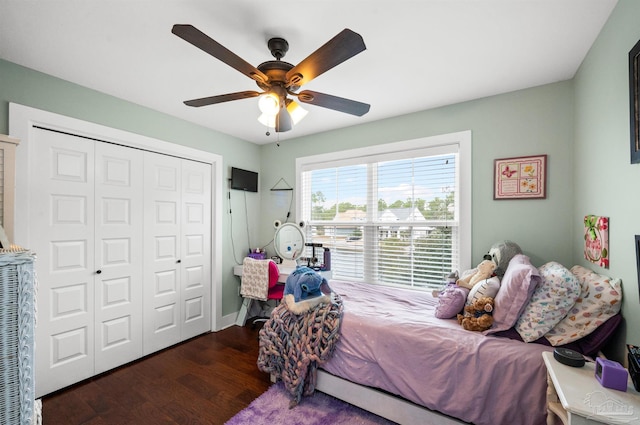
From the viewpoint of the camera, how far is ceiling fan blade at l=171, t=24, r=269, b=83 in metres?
1.17

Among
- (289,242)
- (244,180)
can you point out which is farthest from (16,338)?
(244,180)

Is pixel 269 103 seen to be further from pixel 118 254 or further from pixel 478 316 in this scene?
pixel 118 254

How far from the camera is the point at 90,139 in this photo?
240 centimetres

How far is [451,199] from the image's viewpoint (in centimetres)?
269

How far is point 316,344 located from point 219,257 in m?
1.93

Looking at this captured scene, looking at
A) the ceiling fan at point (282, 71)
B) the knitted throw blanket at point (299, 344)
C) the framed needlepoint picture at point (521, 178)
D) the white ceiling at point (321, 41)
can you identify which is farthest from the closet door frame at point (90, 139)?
the framed needlepoint picture at point (521, 178)

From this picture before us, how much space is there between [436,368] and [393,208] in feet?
5.55

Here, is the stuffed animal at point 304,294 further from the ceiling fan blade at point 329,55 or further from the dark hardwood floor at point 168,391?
the ceiling fan blade at point 329,55

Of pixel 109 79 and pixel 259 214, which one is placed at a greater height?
pixel 109 79

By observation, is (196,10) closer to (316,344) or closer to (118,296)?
(316,344)

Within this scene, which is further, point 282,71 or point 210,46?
point 282,71

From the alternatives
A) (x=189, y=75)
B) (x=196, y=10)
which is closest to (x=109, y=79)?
(x=189, y=75)

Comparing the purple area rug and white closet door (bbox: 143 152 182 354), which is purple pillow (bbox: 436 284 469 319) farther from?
white closet door (bbox: 143 152 182 354)

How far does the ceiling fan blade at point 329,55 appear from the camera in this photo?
119cm
